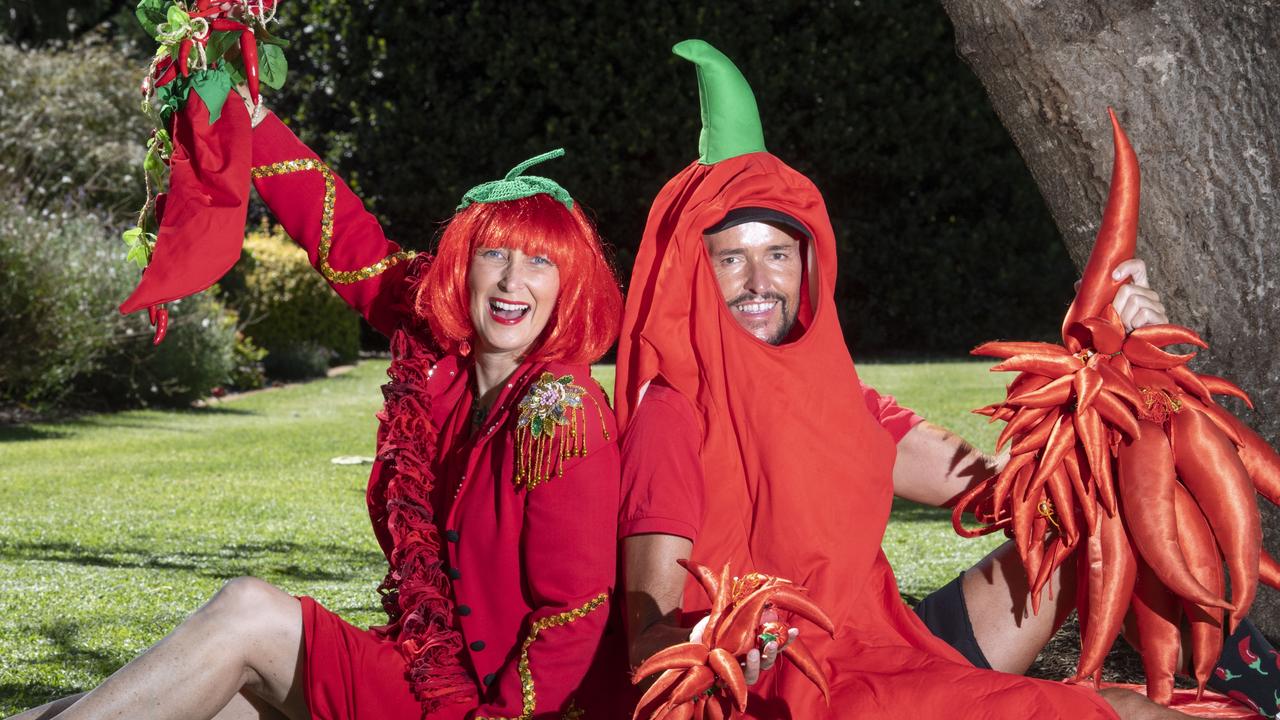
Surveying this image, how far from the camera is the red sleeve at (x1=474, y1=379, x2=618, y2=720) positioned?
2.59 metres

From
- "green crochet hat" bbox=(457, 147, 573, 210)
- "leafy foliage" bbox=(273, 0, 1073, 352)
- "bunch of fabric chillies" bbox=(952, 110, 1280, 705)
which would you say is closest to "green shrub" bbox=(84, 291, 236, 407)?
"leafy foliage" bbox=(273, 0, 1073, 352)

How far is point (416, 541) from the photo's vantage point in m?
2.83

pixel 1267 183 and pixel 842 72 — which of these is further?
pixel 842 72

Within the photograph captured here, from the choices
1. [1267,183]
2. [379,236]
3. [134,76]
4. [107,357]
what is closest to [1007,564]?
[1267,183]

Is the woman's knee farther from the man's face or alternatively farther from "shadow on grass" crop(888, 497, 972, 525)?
"shadow on grass" crop(888, 497, 972, 525)

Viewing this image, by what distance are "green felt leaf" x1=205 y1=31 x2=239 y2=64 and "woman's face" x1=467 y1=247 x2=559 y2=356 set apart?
71cm

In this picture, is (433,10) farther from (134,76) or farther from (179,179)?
(179,179)

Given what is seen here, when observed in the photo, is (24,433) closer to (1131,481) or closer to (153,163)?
(153,163)

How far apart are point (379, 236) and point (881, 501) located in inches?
54.2

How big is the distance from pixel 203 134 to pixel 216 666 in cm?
117

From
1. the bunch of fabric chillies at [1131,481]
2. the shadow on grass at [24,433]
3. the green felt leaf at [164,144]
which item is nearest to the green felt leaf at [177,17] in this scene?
the green felt leaf at [164,144]

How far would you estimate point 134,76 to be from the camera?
677 inches

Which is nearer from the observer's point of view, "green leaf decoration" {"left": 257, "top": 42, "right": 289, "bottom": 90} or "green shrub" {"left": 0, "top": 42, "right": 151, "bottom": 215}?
"green leaf decoration" {"left": 257, "top": 42, "right": 289, "bottom": 90}

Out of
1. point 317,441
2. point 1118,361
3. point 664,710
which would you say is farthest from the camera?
point 317,441
